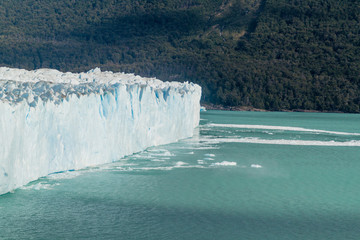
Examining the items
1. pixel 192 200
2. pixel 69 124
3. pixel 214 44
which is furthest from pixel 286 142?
pixel 214 44

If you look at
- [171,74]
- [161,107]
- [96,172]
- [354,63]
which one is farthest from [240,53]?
[96,172]

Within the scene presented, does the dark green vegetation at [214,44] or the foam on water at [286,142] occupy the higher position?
the dark green vegetation at [214,44]

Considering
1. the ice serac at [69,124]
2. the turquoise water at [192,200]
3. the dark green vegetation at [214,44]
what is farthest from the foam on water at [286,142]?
the dark green vegetation at [214,44]

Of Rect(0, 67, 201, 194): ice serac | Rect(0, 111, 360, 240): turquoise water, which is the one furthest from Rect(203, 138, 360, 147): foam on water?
Rect(0, 111, 360, 240): turquoise water

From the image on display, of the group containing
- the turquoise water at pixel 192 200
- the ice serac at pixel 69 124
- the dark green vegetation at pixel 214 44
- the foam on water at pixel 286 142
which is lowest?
the turquoise water at pixel 192 200

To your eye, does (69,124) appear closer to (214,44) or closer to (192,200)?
(192,200)

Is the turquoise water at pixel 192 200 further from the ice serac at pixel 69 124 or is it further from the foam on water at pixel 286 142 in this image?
A: the foam on water at pixel 286 142

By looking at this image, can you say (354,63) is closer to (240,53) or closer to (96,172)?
(240,53)
